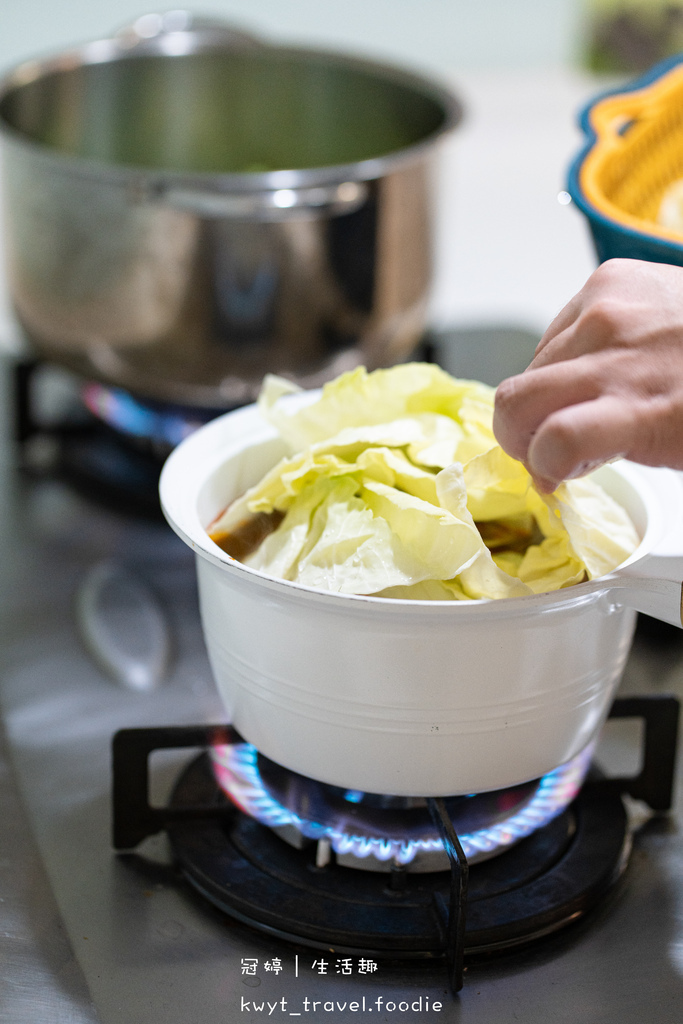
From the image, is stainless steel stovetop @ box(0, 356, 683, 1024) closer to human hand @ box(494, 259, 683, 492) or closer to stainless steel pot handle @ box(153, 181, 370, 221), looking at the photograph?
human hand @ box(494, 259, 683, 492)

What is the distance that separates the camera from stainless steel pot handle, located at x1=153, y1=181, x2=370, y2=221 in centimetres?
96

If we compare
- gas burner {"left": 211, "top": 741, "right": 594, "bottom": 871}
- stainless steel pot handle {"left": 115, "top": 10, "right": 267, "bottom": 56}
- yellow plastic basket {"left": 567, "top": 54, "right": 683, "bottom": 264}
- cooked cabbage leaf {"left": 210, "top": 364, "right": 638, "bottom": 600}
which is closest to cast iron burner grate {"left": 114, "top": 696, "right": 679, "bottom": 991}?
gas burner {"left": 211, "top": 741, "right": 594, "bottom": 871}

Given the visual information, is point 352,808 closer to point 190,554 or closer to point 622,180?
point 190,554

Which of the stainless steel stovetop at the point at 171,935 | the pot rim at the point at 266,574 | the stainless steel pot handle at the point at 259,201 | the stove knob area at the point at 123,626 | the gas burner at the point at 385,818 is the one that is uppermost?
the stainless steel pot handle at the point at 259,201

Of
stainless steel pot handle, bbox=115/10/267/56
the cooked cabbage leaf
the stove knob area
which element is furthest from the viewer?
stainless steel pot handle, bbox=115/10/267/56

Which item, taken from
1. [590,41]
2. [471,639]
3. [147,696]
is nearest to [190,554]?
[147,696]

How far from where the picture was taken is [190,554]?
41.6 inches

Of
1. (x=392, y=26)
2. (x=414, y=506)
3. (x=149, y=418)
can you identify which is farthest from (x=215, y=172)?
(x=392, y=26)

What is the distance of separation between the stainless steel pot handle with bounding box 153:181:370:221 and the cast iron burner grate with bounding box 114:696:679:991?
49 centimetres

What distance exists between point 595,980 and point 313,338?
65cm

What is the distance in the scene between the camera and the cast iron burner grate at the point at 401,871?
614 mm

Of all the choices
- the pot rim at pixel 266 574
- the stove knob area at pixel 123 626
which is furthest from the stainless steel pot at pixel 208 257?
the pot rim at pixel 266 574

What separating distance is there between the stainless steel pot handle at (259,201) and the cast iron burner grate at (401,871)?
49 centimetres

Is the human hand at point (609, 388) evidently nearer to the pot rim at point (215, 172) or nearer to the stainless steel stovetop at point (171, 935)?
the stainless steel stovetop at point (171, 935)
